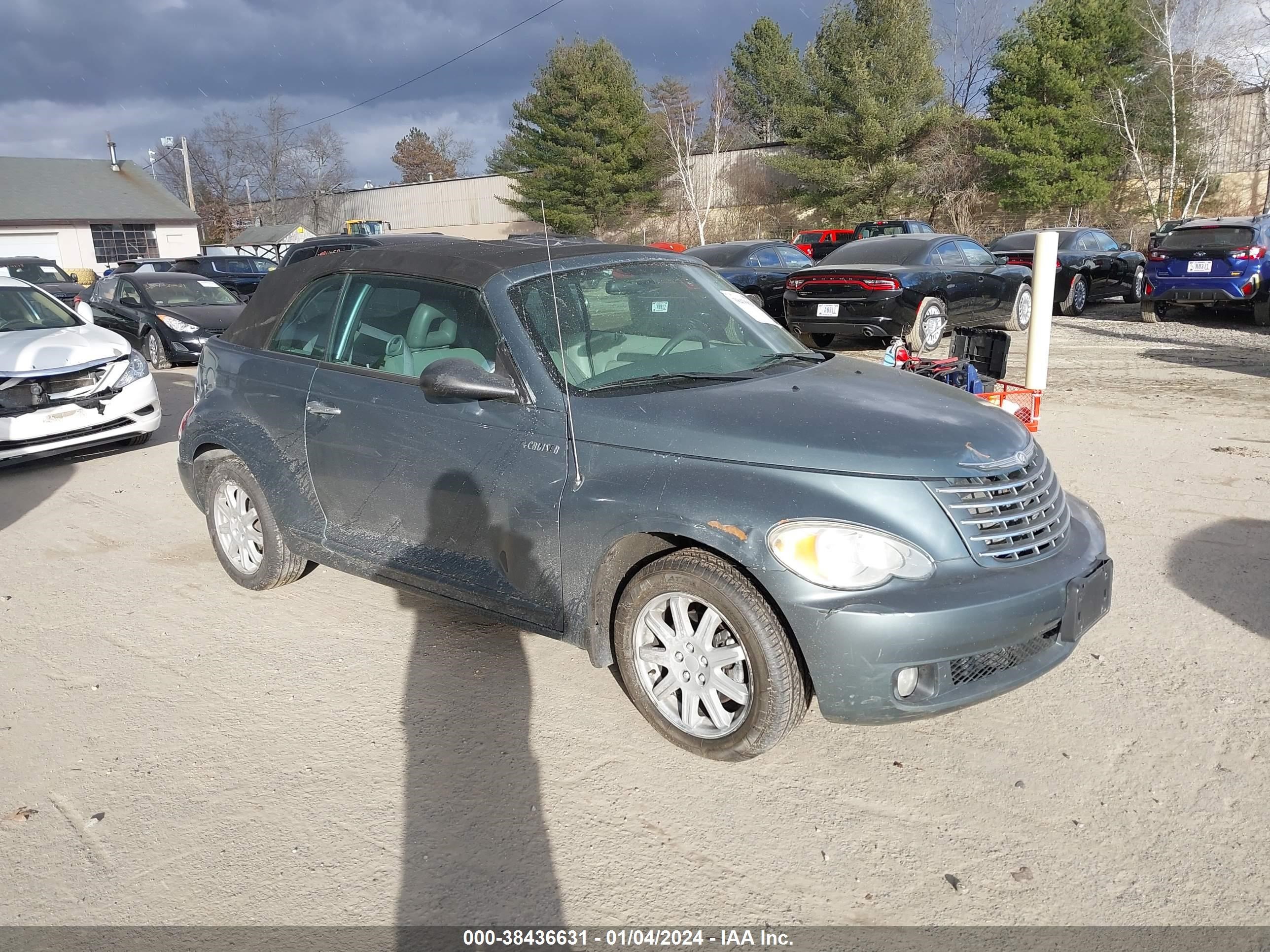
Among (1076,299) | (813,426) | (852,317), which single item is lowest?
(1076,299)

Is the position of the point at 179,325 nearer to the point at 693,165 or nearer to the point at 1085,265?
the point at 1085,265

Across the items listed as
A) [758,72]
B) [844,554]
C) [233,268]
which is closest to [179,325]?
[233,268]

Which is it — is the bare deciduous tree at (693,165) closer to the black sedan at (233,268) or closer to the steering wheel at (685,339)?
the black sedan at (233,268)

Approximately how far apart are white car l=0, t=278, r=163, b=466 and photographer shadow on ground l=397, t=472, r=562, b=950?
16.3 ft

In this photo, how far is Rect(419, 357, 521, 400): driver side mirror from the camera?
3.73 m

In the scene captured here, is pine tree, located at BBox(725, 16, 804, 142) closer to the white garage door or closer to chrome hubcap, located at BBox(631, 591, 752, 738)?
the white garage door

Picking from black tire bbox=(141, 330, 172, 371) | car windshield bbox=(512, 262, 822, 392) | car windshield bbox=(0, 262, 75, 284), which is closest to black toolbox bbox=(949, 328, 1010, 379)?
car windshield bbox=(512, 262, 822, 392)

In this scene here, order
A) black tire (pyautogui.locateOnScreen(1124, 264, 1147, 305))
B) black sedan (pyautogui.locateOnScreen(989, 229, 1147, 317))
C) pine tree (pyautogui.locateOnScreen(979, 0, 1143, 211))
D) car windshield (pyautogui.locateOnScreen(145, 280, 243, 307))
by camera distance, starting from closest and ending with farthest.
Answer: car windshield (pyautogui.locateOnScreen(145, 280, 243, 307))
black tire (pyautogui.locateOnScreen(1124, 264, 1147, 305))
black sedan (pyautogui.locateOnScreen(989, 229, 1147, 317))
pine tree (pyautogui.locateOnScreen(979, 0, 1143, 211))

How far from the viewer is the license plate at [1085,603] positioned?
333cm

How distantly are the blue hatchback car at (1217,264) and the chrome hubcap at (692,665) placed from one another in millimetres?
14820

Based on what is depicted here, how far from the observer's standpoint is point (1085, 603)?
339 centimetres

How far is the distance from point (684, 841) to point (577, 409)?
1576mm

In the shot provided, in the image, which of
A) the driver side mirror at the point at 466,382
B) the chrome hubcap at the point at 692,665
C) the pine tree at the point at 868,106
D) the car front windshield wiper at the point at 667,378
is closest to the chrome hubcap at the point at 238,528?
the driver side mirror at the point at 466,382

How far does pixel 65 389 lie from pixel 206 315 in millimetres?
6910
